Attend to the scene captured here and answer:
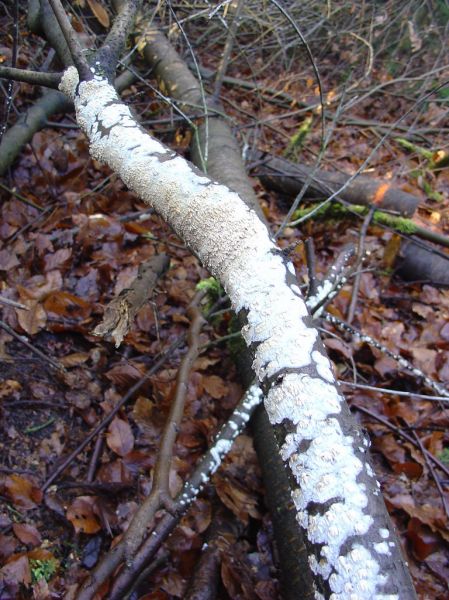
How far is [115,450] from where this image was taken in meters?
1.88

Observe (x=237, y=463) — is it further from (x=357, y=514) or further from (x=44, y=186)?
(x=44, y=186)

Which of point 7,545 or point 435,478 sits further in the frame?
point 435,478

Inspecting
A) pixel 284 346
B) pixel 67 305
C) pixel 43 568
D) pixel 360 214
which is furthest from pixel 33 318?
pixel 360 214

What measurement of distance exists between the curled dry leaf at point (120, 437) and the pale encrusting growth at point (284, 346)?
1150 mm

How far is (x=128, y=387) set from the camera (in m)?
2.10

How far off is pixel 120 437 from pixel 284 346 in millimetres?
1303

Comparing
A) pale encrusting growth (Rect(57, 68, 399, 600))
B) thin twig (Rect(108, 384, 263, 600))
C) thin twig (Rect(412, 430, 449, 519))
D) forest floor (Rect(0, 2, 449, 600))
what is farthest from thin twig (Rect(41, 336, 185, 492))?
thin twig (Rect(412, 430, 449, 519))

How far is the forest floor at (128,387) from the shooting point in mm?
1672

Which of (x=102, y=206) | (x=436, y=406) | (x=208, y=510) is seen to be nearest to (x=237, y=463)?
(x=208, y=510)

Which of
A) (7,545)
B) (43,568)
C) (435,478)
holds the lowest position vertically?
(435,478)

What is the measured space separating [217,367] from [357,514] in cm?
169

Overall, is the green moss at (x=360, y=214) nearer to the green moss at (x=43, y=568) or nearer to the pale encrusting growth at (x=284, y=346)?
the pale encrusting growth at (x=284, y=346)

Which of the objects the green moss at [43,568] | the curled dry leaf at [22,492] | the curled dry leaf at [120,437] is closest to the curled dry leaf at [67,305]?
the curled dry leaf at [120,437]

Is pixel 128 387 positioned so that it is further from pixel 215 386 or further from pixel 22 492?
pixel 22 492
